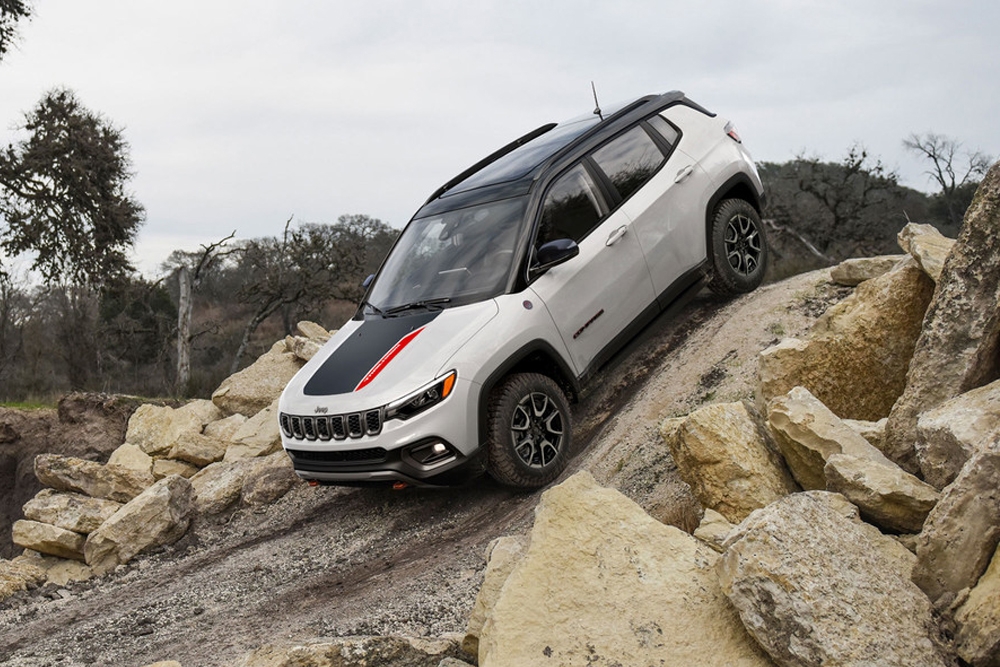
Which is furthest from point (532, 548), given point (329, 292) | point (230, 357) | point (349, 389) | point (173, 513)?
point (230, 357)

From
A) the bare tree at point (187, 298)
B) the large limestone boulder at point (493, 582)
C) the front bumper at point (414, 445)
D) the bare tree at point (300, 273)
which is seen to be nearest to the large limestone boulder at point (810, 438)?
the large limestone boulder at point (493, 582)

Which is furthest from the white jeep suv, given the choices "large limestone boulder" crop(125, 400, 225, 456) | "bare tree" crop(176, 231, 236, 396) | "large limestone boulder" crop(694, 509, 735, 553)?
"bare tree" crop(176, 231, 236, 396)

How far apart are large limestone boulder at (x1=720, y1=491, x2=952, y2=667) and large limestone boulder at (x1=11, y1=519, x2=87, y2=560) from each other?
6442mm

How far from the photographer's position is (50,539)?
7703 mm

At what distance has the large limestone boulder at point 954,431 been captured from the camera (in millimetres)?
3799

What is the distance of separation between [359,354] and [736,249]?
3.90m

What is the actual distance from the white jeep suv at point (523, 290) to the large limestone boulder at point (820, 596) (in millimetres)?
2889

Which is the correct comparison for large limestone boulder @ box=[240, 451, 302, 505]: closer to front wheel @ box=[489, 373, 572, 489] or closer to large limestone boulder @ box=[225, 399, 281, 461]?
large limestone boulder @ box=[225, 399, 281, 461]

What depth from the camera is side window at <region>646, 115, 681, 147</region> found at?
8.03 metres

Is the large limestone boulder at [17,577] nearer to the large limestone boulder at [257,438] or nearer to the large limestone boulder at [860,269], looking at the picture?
the large limestone boulder at [257,438]

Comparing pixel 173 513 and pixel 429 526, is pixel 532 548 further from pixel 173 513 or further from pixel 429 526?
pixel 173 513

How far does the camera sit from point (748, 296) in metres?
8.27

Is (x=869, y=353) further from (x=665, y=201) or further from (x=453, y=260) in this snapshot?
(x=453, y=260)

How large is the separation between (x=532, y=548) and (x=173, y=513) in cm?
495
